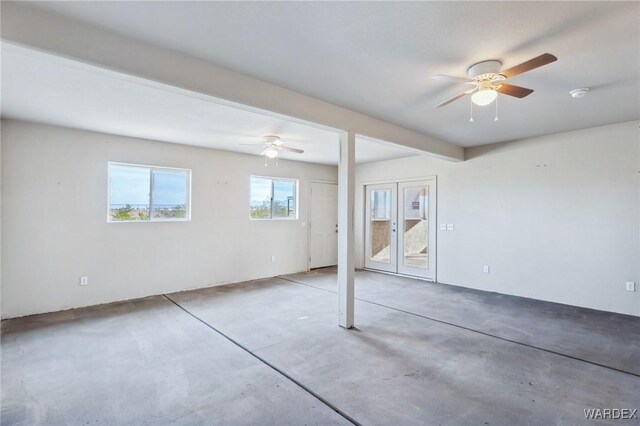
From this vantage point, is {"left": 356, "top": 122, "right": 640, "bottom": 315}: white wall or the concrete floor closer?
the concrete floor

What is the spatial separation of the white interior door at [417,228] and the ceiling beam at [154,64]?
3156 mm

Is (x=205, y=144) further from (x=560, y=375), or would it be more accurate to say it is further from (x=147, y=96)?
(x=560, y=375)

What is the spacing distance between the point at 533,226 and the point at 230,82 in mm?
4996

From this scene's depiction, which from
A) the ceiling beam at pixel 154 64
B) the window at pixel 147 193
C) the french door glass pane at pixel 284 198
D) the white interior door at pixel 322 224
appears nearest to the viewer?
the ceiling beam at pixel 154 64

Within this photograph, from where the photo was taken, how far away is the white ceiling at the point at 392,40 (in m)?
1.94

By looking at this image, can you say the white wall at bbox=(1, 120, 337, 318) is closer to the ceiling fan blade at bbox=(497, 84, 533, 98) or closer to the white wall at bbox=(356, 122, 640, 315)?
the white wall at bbox=(356, 122, 640, 315)

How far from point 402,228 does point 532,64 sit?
189 inches

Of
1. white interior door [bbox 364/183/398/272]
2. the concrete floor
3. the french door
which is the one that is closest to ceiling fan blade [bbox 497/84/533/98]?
the concrete floor

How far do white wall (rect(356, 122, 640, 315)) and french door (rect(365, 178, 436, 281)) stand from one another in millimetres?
270

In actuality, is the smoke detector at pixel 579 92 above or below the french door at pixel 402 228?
above

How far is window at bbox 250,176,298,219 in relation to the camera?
6566 mm

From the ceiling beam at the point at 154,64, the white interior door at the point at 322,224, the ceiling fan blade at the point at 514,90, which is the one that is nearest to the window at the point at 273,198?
the white interior door at the point at 322,224

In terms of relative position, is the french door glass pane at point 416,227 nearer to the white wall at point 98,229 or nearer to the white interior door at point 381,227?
the white interior door at point 381,227

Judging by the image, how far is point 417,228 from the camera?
660 cm
